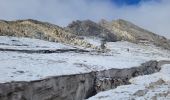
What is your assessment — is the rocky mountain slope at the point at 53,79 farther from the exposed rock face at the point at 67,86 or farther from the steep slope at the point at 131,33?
the steep slope at the point at 131,33

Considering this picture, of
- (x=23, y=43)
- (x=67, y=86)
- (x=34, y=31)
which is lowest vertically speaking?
(x=67, y=86)

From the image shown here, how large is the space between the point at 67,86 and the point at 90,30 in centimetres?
5709

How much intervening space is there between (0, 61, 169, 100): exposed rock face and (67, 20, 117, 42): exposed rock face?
1714 inches

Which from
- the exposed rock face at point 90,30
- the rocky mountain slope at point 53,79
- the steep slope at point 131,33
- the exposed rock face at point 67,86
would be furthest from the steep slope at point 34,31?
the steep slope at point 131,33

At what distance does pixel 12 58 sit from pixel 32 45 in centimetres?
1412

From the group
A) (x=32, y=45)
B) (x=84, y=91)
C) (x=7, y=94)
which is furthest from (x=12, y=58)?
(x=32, y=45)

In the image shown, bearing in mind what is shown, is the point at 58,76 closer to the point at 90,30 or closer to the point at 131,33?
the point at 90,30

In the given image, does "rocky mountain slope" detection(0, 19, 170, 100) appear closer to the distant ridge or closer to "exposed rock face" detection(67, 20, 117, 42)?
the distant ridge

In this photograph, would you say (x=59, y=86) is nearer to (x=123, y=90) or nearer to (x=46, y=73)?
(x=46, y=73)

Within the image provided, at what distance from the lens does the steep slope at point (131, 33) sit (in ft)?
278

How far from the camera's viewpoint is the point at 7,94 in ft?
61.0

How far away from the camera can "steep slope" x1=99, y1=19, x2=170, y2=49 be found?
3334 inches

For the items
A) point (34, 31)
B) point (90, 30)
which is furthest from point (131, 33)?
point (34, 31)

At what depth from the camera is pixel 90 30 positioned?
3191 inches
